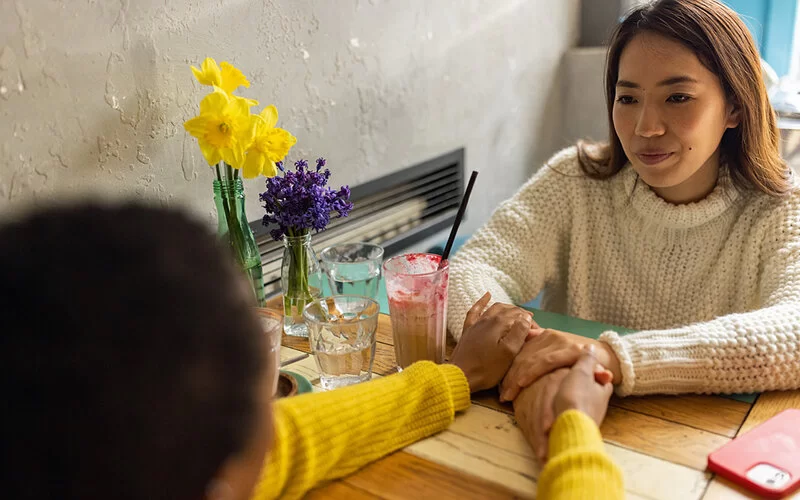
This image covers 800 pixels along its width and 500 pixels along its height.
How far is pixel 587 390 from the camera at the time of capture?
0.87m

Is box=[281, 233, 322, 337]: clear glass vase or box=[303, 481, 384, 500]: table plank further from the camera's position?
box=[281, 233, 322, 337]: clear glass vase

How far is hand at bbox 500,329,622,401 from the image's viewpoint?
94cm

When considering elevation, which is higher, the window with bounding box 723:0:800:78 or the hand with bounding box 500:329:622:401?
the window with bounding box 723:0:800:78

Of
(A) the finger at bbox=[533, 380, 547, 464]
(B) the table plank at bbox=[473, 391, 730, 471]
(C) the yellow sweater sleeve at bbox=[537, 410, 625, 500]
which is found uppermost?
(C) the yellow sweater sleeve at bbox=[537, 410, 625, 500]

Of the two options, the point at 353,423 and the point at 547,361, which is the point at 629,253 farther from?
the point at 353,423

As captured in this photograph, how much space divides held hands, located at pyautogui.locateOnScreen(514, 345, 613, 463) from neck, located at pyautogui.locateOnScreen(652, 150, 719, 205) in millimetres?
570

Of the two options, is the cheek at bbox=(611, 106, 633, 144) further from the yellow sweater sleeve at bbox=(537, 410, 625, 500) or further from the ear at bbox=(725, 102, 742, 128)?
the yellow sweater sleeve at bbox=(537, 410, 625, 500)

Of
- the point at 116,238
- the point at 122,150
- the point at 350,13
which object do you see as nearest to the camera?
the point at 116,238

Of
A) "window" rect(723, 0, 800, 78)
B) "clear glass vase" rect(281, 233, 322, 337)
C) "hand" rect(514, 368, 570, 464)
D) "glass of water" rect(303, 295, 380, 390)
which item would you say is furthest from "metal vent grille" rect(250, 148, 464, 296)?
"window" rect(723, 0, 800, 78)

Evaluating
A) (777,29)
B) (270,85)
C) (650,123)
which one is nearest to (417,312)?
(650,123)

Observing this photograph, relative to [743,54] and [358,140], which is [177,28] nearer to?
[358,140]

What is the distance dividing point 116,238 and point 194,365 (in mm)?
88

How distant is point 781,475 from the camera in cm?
75

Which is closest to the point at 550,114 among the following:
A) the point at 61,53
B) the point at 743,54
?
the point at 743,54
